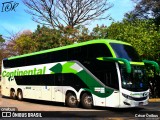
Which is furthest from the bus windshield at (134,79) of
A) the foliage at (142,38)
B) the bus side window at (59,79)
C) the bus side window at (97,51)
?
the foliage at (142,38)

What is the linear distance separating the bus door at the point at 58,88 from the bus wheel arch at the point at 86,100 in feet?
6.78

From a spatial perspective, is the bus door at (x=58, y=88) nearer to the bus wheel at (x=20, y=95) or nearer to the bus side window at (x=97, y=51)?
the bus side window at (x=97, y=51)

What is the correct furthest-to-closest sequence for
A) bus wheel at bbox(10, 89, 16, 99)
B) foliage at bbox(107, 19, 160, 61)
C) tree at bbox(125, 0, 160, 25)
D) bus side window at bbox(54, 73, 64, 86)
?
tree at bbox(125, 0, 160, 25) → bus wheel at bbox(10, 89, 16, 99) → foliage at bbox(107, 19, 160, 61) → bus side window at bbox(54, 73, 64, 86)

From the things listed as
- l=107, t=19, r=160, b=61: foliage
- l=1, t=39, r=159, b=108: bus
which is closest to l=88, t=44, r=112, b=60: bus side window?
l=1, t=39, r=159, b=108: bus

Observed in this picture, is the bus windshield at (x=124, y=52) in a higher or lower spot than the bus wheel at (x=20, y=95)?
higher

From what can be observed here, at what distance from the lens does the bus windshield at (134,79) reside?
17516 mm

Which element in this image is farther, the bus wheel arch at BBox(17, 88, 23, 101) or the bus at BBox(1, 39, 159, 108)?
the bus wheel arch at BBox(17, 88, 23, 101)

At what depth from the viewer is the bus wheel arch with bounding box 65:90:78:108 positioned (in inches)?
802

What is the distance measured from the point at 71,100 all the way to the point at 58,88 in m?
1.49

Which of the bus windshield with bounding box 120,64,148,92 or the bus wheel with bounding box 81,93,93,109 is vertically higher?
the bus windshield with bounding box 120,64,148,92

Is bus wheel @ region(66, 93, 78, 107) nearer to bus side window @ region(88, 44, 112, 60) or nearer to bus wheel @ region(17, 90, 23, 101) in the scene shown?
bus side window @ region(88, 44, 112, 60)

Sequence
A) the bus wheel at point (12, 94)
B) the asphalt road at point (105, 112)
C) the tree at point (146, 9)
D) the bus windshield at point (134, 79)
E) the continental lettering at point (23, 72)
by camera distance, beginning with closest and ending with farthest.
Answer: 1. the asphalt road at point (105, 112)
2. the bus windshield at point (134, 79)
3. the continental lettering at point (23, 72)
4. the bus wheel at point (12, 94)
5. the tree at point (146, 9)

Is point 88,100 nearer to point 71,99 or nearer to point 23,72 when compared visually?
point 71,99

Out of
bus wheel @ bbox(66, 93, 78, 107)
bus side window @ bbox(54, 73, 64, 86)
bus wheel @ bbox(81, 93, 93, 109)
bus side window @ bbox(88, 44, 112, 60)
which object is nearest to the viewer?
bus side window @ bbox(88, 44, 112, 60)
